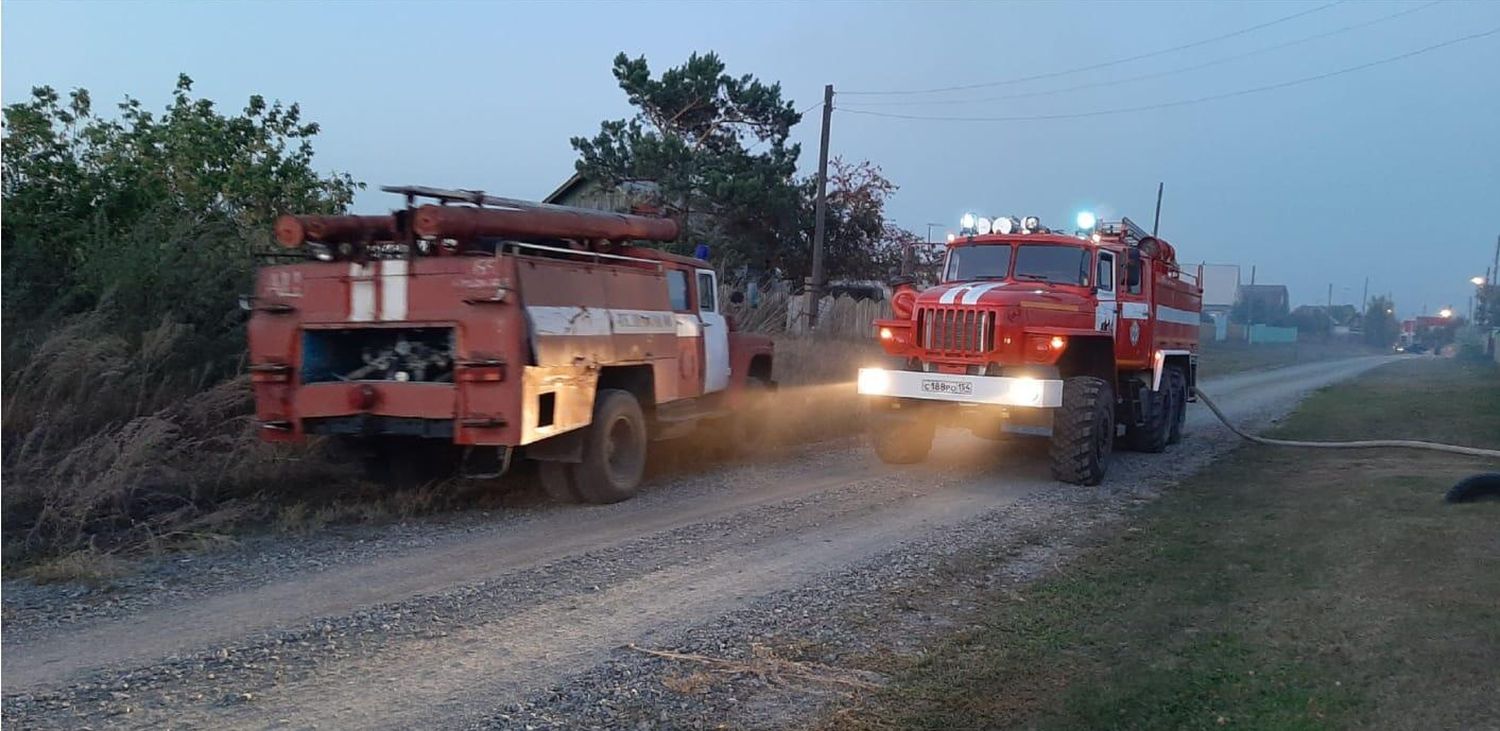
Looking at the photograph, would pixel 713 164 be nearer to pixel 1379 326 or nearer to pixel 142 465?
pixel 142 465

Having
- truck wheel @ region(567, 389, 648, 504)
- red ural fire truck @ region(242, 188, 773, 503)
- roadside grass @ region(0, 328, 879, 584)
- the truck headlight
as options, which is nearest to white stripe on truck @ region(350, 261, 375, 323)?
red ural fire truck @ region(242, 188, 773, 503)

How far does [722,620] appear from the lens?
637cm

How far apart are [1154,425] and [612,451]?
26.7 ft

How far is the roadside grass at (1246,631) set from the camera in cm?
493

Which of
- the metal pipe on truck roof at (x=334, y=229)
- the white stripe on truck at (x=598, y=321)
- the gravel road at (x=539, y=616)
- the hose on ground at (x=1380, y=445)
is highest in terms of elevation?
the metal pipe on truck roof at (x=334, y=229)

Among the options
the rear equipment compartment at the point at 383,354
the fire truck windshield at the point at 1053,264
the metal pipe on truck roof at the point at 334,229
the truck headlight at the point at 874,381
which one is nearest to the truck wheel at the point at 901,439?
the truck headlight at the point at 874,381

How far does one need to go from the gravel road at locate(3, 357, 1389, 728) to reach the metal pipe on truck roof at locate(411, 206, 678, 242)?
2478mm

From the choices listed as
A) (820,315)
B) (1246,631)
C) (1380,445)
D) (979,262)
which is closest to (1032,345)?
(979,262)

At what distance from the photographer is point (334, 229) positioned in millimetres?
9211

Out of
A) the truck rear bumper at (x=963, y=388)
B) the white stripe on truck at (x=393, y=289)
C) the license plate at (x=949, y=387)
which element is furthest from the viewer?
the license plate at (x=949, y=387)

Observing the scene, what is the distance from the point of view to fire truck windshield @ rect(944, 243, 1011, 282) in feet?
42.3

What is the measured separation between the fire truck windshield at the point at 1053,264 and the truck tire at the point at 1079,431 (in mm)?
1450

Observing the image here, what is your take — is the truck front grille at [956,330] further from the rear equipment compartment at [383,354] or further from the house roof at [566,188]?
the house roof at [566,188]

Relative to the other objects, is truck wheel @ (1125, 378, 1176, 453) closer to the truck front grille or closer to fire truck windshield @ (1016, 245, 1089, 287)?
fire truck windshield @ (1016, 245, 1089, 287)
